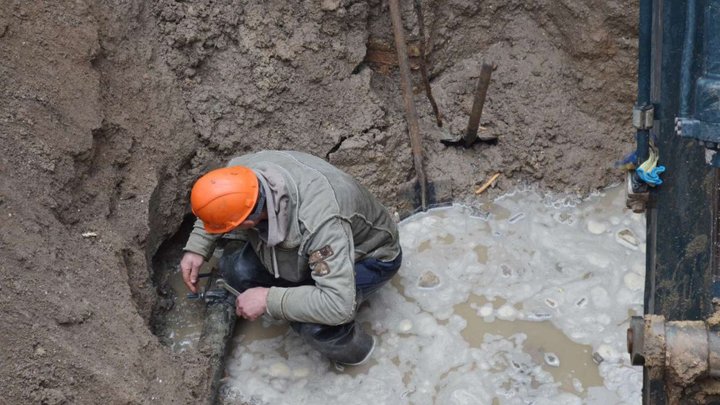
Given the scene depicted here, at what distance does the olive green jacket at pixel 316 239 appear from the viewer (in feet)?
11.9

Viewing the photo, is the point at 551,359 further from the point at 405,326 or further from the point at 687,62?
the point at 687,62

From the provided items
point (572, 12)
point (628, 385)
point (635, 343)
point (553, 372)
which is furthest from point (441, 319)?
point (635, 343)

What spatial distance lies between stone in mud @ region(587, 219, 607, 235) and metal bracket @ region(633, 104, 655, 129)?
2.54m

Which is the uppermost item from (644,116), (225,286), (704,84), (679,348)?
(704,84)

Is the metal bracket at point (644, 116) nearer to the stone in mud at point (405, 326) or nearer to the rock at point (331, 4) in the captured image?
the stone in mud at point (405, 326)

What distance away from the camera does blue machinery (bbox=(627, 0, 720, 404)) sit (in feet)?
5.92

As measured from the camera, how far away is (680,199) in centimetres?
212

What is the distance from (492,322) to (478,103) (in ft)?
4.12

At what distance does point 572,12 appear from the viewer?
4.86m

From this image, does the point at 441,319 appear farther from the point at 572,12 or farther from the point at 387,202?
the point at 572,12

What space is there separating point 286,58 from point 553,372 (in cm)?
211

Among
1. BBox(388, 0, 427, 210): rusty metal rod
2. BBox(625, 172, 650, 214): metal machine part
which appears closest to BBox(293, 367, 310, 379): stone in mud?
BBox(388, 0, 427, 210): rusty metal rod

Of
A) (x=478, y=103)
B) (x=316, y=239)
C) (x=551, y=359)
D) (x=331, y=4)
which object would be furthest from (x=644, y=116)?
(x=331, y=4)

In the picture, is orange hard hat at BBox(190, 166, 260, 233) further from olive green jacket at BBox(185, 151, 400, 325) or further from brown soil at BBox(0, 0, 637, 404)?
brown soil at BBox(0, 0, 637, 404)
